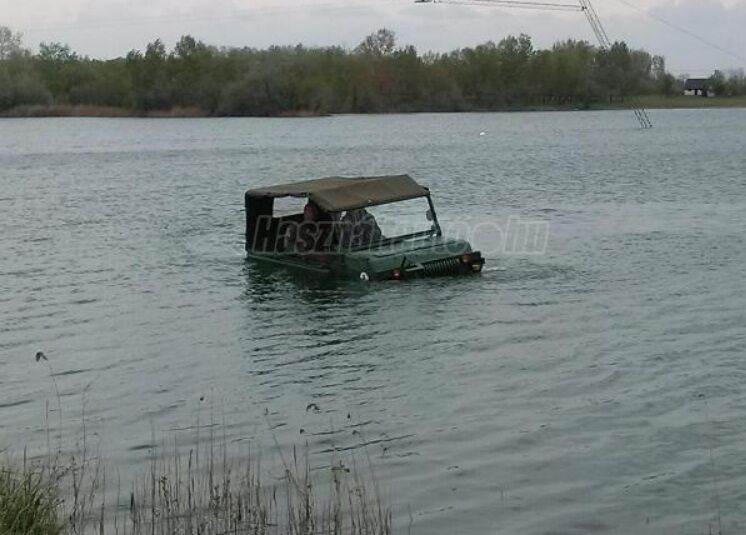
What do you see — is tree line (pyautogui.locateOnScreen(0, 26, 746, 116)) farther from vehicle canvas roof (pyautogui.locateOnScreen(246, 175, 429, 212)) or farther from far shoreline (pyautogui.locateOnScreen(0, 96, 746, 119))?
vehicle canvas roof (pyautogui.locateOnScreen(246, 175, 429, 212))

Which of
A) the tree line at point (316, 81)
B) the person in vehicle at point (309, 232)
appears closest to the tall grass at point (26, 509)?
the person in vehicle at point (309, 232)

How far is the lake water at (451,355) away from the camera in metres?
12.7

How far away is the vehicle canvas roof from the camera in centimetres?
2419

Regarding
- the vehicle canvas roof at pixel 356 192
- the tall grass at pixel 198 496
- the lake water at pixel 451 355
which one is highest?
the vehicle canvas roof at pixel 356 192

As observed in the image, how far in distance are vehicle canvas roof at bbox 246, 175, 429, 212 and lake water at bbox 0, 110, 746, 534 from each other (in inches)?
62.6

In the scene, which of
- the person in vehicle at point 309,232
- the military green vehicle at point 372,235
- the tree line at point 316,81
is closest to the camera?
the military green vehicle at point 372,235

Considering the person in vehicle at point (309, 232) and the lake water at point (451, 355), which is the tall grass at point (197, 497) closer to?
the lake water at point (451, 355)

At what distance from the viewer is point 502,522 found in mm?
11547

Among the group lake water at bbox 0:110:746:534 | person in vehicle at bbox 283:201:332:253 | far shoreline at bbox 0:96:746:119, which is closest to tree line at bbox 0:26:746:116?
far shoreline at bbox 0:96:746:119

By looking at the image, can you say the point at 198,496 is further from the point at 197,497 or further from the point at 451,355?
the point at 451,355

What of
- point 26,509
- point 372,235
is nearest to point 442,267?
point 372,235

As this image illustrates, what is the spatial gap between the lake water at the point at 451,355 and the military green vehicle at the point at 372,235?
0.43 metres

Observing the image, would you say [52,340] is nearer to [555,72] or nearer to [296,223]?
[296,223]

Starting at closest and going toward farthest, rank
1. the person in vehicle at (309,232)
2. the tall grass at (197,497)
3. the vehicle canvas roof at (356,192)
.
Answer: the tall grass at (197,497)
the vehicle canvas roof at (356,192)
the person in vehicle at (309,232)
